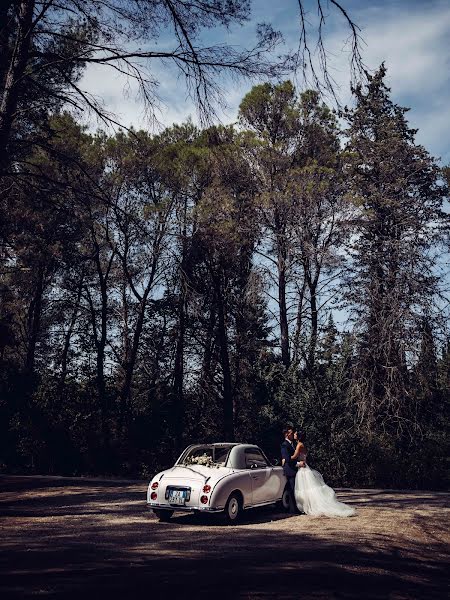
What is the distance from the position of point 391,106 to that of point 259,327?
11.8 meters

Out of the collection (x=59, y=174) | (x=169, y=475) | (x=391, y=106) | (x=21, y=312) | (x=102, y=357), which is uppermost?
(x=391, y=106)

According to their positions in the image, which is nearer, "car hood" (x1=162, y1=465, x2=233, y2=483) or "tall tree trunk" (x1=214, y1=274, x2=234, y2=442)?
"car hood" (x1=162, y1=465, x2=233, y2=483)

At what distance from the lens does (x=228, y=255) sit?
92.0 feet

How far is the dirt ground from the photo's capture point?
21.1ft

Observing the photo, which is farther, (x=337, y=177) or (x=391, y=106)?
(x=391, y=106)

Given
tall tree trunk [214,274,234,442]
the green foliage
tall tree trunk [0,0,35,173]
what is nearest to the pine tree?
the green foliage

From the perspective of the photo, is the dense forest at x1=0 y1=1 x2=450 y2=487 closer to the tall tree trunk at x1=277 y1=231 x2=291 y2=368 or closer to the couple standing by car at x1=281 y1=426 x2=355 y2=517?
the tall tree trunk at x1=277 y1=231 x2=291 y2=368

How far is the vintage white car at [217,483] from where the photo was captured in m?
11.3

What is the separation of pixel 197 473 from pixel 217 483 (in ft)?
1.75

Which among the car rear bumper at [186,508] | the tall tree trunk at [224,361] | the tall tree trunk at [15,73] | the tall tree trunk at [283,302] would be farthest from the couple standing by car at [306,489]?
the tall tree trunk at [283,302]

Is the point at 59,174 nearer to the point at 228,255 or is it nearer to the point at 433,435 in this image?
the point at 228,255

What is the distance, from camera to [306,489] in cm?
1327

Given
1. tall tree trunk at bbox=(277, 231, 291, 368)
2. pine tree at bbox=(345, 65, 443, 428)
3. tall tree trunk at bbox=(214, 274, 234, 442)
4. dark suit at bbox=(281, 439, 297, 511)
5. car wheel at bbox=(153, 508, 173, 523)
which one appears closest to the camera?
car wheel at bbox=(153, 508, 173, 523)

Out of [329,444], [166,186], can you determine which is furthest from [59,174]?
[329,444]
